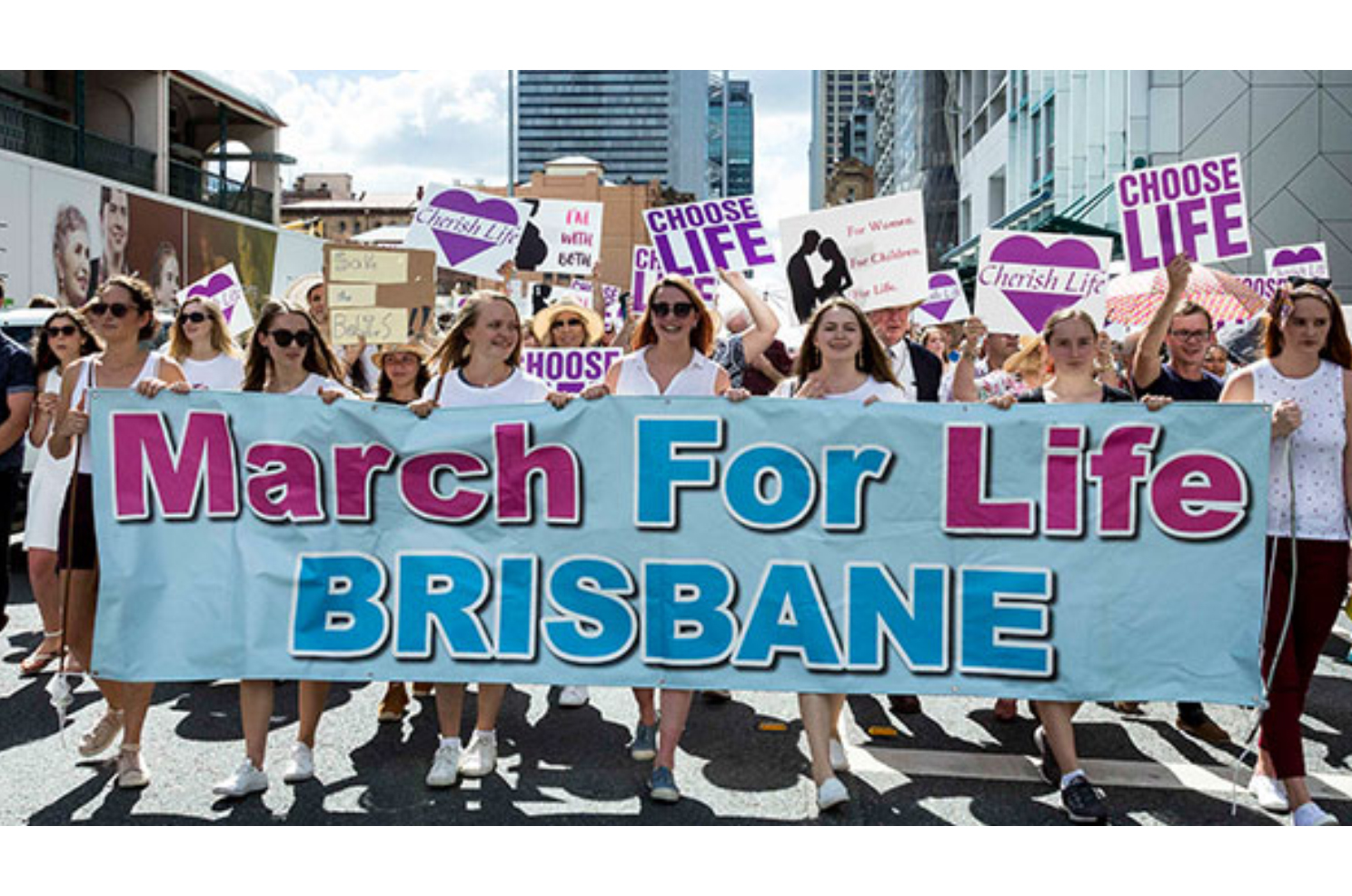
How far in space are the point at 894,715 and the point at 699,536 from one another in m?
1.77

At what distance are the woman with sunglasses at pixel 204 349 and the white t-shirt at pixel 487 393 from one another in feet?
4.94

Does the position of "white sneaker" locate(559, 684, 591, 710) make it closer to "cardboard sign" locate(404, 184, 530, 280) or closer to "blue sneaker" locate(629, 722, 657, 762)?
"blue sneaker" locate(629, 722, 657, 762)

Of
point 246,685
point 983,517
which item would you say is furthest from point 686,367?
point 246,685

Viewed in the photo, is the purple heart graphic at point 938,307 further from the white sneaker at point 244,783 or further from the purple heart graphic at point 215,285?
the white sneaker at point 244,783

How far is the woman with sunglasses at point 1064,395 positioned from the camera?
441 cm

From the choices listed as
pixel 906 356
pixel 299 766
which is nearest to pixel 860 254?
pixel 906 356

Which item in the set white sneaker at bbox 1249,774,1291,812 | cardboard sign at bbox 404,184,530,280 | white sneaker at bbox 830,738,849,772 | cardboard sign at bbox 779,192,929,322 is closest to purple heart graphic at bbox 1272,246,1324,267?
cardboard sign at bbox 779,192,929,322

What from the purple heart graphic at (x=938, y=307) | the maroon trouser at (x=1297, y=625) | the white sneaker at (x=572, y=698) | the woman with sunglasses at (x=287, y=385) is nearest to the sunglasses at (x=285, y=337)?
the woman with sunglasses at (x=287, y=385)

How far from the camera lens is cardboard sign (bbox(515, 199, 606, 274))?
10492mm

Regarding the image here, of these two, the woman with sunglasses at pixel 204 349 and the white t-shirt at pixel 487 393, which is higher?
the woman with sunglasses at pixel 204 349

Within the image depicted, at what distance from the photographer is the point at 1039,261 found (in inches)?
268

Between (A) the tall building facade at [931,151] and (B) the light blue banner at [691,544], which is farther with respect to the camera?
(A) the tall building facade at [931,151]

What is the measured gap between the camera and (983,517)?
444 cm

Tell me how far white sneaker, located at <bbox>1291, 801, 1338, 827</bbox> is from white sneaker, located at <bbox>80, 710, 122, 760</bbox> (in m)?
4.55
